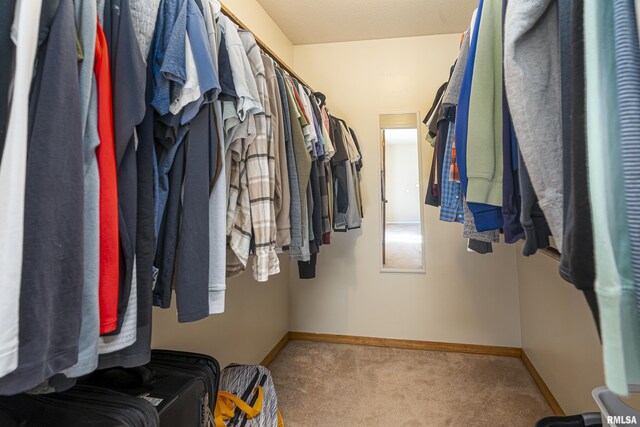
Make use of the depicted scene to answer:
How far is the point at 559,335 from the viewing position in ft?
5.08

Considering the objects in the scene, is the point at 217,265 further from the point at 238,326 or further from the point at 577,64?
the point at 238,326

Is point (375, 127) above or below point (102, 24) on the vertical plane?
above

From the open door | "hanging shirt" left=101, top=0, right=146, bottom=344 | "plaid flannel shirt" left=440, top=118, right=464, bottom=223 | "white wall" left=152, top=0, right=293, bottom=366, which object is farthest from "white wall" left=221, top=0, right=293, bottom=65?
"plaid flannel shirt" left=440, top=118, right=464, bottom=223

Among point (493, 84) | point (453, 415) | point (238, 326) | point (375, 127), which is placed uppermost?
point (375, 127)

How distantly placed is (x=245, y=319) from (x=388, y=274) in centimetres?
119

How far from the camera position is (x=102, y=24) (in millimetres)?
583

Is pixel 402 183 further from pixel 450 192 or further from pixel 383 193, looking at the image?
pixel 450 192

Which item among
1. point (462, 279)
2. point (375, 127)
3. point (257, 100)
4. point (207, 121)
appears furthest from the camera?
point (375, 127)

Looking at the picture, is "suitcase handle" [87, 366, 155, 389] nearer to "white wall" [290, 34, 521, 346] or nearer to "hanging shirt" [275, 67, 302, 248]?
"hanging shirt" [275, 67, 302, 248]

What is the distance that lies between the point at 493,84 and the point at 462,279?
1.85 meters

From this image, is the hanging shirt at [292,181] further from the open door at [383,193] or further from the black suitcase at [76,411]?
the open door at [383,193]

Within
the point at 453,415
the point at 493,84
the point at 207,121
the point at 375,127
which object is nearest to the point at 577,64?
the point at 493,84

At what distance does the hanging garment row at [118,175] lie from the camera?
1.30 feet

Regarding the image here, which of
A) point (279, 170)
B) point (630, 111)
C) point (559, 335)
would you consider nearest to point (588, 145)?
point (630, 111)
